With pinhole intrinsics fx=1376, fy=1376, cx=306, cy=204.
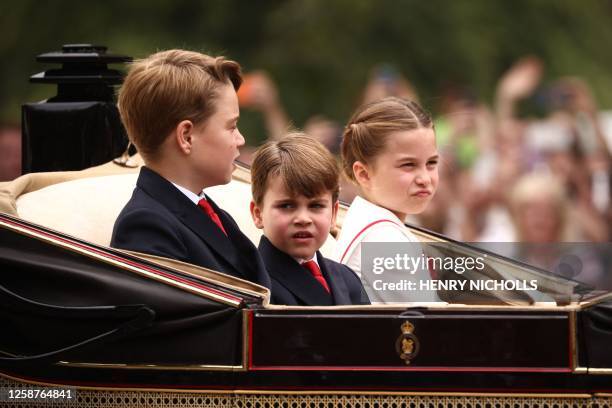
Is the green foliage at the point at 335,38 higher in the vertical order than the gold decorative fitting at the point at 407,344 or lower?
higher

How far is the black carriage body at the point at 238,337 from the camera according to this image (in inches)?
118

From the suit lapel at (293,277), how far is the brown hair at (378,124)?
44cm

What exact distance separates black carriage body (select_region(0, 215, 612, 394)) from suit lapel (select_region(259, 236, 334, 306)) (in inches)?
13.3

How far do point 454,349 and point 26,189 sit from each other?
1.48m

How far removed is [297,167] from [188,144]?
0.91ft

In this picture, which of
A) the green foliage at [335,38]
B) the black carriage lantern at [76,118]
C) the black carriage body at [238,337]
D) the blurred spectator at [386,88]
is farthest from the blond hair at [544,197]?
the green foliage at [335,38]

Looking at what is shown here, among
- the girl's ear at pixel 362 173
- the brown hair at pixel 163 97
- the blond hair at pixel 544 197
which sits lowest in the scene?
the girl's ear at pixel 362 173

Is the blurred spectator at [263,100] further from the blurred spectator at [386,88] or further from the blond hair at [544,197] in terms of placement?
the blond hair at [544,197]

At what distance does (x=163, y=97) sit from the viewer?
Result: 342 centimetres

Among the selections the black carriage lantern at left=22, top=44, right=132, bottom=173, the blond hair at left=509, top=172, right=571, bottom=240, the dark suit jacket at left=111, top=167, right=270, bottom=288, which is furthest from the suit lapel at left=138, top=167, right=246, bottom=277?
the blond hair at left=509, top=172, right=571, bottom=240

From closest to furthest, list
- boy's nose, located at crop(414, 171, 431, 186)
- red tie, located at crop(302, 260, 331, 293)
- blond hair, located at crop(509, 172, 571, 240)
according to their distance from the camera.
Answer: red tie, located at crop(302, 260, 331, 293), boy's nose, located at crop(414, 171, 431, 186), blond hair, located at crop(509, 172, 571, 240)

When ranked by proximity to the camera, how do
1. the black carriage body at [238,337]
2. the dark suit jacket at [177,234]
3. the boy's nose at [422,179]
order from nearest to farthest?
the black carriage body at [238,337] < the dark suit jacket at [177,234] < the boy's nose at [422,179]

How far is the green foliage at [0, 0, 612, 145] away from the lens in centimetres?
1199

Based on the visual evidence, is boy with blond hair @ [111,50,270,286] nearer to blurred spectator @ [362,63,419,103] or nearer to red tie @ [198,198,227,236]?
red tie @ [198,198,227,236]
